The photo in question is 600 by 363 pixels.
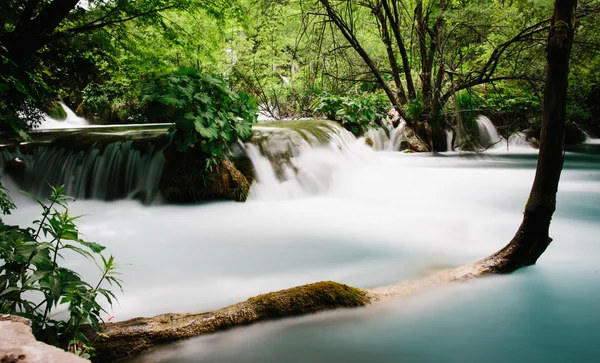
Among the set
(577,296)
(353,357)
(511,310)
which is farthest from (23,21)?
(577,296)

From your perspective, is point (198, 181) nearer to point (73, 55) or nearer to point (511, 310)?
point (73, 55)

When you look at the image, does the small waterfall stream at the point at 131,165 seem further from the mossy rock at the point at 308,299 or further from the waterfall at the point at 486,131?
the waterfall at the point at 486,131

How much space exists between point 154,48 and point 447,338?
27.0 feet

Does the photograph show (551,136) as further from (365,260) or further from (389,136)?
(389,136)

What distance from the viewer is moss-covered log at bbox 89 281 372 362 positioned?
2109 mm

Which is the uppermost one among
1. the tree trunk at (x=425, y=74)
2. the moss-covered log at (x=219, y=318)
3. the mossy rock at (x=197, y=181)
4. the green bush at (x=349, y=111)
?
the tree trunk at (x=425, y=74)

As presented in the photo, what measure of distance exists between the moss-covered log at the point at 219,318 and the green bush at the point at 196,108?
147 inches

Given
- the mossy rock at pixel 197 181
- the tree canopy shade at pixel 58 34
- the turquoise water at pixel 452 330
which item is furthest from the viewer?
the mossy rock at pixel 197 181

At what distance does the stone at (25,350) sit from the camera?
1155mm

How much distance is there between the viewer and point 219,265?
13.0ft

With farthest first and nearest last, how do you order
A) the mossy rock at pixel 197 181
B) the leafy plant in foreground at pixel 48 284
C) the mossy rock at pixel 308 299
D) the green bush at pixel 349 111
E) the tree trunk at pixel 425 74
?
1. the green bush at pixel 349 111
2. the tree trunk at pixel 425 74
3. the mossy rock at pixel 197 181
4. the mossy rock at pixel 308 299
5. the leafy plant in foreground at pixel 48 284

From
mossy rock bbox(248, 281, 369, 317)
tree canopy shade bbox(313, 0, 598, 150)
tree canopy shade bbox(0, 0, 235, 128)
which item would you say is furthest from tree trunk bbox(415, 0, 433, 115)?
mossy rock bbox(248, 281, 369, 317)

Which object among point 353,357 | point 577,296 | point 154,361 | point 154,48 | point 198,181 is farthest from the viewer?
point 154,48

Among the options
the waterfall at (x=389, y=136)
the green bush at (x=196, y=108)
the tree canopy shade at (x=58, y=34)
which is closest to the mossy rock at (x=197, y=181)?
the green bush at (x=196, y=108)
